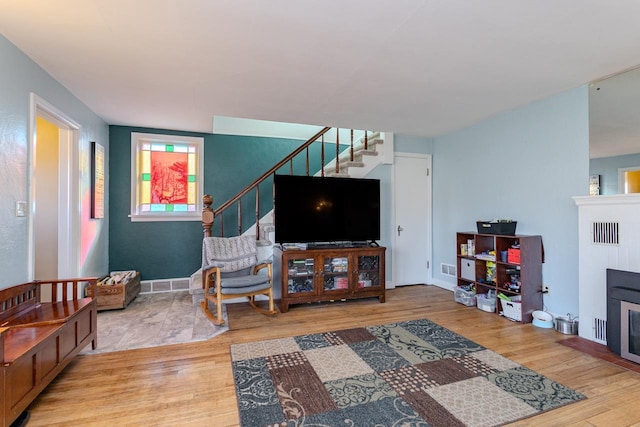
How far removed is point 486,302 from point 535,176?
5.15 ft

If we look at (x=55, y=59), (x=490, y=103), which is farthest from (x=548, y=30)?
(x=55, y=59)

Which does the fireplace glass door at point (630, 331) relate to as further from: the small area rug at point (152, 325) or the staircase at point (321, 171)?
the small area rug at point (152, 325)

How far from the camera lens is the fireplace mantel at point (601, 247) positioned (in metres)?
2.53

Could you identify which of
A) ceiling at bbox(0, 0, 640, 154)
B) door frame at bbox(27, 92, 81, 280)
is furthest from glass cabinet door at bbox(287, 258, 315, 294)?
door frame at bbox(27, 92, 81, 280)

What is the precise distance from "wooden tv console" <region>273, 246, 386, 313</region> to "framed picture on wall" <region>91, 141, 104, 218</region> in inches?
91.4

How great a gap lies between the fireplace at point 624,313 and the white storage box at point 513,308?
2.48ft

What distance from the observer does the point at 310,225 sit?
3.93m

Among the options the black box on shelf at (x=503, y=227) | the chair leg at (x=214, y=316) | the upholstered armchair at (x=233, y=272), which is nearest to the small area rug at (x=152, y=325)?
the chair leg at (x=214, y=316)

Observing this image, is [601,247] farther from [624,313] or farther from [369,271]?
[369,271]

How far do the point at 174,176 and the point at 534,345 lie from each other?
4961mm

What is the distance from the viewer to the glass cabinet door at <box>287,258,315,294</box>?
3.69m

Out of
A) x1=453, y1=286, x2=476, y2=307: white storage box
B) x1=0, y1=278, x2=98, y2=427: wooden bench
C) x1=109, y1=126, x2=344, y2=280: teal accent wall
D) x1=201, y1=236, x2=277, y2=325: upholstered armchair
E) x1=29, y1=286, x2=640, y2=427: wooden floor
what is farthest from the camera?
x1=109, y1=126, x2=344, y2=280: teal accent wall

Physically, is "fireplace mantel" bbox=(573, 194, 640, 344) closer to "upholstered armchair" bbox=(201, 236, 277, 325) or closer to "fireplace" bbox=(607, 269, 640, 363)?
"fireplace" bbox=(607, 269, 640, 363)

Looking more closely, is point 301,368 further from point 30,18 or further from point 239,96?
point 30,18
